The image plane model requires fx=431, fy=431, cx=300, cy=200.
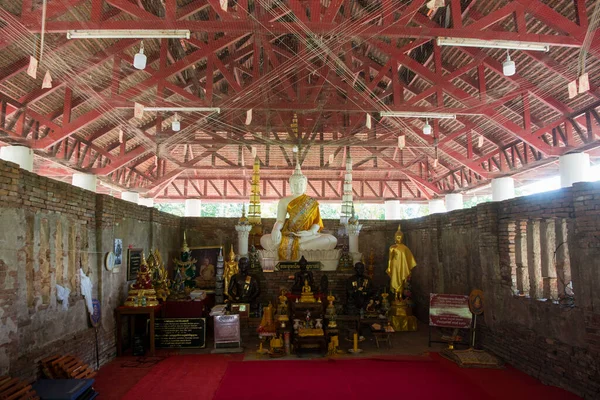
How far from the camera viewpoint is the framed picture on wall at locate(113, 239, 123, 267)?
8.96 metres

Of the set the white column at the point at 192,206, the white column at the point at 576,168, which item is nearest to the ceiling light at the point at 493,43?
the white column at the point at 576,168

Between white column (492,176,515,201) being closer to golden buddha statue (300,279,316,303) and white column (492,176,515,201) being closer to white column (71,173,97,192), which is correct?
golden buddha statue (300,279,316,303)

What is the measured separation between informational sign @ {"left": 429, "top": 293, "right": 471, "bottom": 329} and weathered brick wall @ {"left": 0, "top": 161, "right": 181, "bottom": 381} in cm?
662

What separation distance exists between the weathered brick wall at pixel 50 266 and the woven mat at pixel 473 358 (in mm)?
6689

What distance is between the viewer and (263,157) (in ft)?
70.7

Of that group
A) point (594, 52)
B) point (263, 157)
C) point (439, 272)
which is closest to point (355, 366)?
point (439, 272)

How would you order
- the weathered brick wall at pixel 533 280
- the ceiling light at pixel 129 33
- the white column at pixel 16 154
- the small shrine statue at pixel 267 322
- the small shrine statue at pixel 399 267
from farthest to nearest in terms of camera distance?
the white column at pixel 16 154 → the small shrine statue at pixel 399 267 → the small shrine statue at pixel 267 322 → the ceiling light at pixel 129 33 → the weathered brick wall at pixel 533 280

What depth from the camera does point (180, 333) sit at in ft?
30.1

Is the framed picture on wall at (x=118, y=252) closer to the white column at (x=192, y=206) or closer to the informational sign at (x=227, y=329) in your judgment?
the informational sign at (x=227, y=329)

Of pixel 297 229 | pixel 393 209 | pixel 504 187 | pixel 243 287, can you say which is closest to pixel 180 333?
pixel 243 287

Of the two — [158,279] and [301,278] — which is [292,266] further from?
[158,279]

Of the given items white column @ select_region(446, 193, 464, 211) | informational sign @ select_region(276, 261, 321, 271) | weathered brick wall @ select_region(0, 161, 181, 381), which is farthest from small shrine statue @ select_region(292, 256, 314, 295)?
white column @ select_region(446, 193, 464, 211)

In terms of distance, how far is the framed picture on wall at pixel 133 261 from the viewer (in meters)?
9.68

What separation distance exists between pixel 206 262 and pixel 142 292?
459cm
